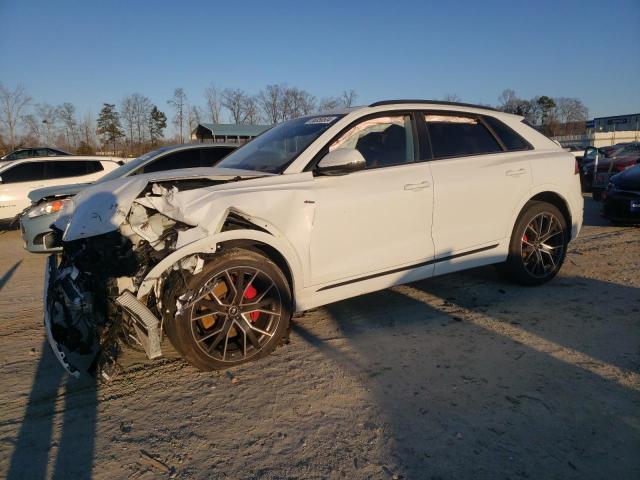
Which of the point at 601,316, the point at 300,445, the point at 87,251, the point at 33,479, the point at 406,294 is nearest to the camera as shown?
the point at 33,479

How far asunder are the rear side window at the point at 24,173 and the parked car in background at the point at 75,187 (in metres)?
3.14

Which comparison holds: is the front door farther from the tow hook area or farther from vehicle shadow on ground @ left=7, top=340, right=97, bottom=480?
vehicle shadow on ground @ left=7, top=340, right=97, bottom=480

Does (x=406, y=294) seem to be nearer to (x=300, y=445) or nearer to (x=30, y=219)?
(x=300, y=445)

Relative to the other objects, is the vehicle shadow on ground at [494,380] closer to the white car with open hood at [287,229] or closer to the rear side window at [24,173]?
the white car with open hood at [287,229]

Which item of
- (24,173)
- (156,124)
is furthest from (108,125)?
(24,173)

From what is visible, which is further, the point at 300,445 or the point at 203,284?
the point at 203,284

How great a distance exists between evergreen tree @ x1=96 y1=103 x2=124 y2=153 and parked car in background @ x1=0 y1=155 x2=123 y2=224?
46.7m

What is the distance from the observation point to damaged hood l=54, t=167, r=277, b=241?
2889mm

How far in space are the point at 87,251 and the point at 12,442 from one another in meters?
1.16

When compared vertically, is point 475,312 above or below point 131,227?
below

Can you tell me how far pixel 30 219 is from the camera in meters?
6.45

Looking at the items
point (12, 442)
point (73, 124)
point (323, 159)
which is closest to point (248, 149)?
point (323, 159)

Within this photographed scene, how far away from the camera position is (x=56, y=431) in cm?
251

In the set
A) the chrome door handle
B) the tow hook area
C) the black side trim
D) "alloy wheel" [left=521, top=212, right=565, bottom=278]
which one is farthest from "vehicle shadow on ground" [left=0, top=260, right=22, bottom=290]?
"alloy wheel" [left=521, top=212, right=565, bottom=278]
